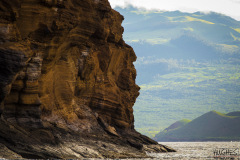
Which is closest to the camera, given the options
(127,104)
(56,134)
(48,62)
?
(56,134)

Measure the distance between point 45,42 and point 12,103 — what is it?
8.08 meters

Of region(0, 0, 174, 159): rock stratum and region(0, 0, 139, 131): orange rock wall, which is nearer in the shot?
region(0, 0, 174, 159): rock stratum

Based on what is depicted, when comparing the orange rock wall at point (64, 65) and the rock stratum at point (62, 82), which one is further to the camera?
the orange rock wall at point (64, 65)

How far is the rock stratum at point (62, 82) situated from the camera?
4291 centimetres

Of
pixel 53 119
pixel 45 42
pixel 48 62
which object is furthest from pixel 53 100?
pixel 45 42

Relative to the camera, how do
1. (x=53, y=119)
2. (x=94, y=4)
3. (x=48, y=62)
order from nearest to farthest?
(x=48, y=62) → (x=53, y=119) → (x=94, y=4)

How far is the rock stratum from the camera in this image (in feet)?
141

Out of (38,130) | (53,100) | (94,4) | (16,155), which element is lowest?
(16,155)

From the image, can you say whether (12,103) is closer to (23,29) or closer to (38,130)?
(38,130)

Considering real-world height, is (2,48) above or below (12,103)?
above

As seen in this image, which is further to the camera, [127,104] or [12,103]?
[127,104]

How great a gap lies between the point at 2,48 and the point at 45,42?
1041 centimetres

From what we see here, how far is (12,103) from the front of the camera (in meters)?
47.7

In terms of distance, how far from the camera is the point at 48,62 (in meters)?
53.7
